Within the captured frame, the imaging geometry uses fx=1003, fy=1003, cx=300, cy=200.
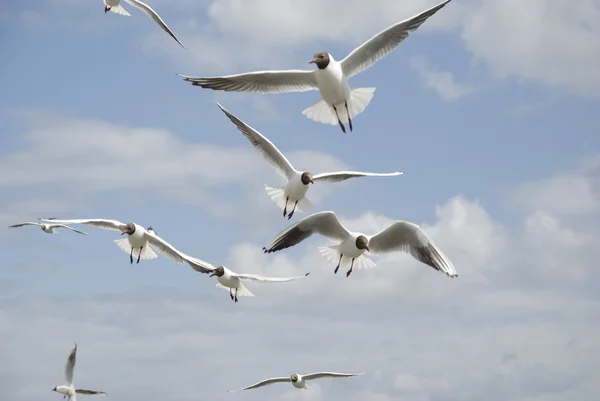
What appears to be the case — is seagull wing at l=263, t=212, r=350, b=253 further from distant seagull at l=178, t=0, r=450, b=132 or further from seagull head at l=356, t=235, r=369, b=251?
distant seagull at l=178, t=0, r=450, b=132

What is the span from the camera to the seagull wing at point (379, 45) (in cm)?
1691

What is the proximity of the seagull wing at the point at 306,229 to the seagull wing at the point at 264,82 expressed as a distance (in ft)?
8.36

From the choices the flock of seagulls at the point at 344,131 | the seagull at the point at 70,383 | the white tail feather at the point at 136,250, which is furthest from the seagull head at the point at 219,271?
the seagull at the point at 70,383

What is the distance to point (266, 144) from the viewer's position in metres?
19.6

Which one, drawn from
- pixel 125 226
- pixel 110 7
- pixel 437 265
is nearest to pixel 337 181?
pixel 437 265

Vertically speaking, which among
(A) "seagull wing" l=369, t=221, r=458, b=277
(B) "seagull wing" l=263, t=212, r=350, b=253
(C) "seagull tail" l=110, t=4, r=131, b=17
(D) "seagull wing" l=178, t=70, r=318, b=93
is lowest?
(A) "seagull wing" l=369, t=221, r=458, b=277

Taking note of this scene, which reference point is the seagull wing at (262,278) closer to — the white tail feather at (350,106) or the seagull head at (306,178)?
the seagull head at (306,178)

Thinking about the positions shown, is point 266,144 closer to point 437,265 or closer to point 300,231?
point 300,231

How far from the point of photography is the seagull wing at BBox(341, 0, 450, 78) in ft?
55.5

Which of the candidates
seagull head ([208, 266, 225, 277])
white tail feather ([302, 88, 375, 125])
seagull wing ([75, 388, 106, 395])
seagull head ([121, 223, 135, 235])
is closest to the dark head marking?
white tail feather ([302, 88, 375, 125])

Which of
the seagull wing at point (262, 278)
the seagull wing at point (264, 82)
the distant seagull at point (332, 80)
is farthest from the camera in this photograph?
the seagull wing at point (262, 278)

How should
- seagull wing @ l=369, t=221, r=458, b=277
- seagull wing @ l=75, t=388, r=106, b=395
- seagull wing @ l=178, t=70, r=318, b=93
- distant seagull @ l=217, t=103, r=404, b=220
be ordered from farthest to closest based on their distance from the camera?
1. seagull wing @ l=75, t=388, r=106, b=395
2. distant seagull @ l=217, t=103, r=404, b=220
3. seagull wing @ l=178, t=70, r=318, b=93
4. seagull wing @ l=369, t=221, r=458, b=277

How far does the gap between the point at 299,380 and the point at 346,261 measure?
340 inches

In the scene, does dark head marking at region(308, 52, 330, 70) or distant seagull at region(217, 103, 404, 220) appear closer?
dark head marking at region(308, 52, 330, 70)
